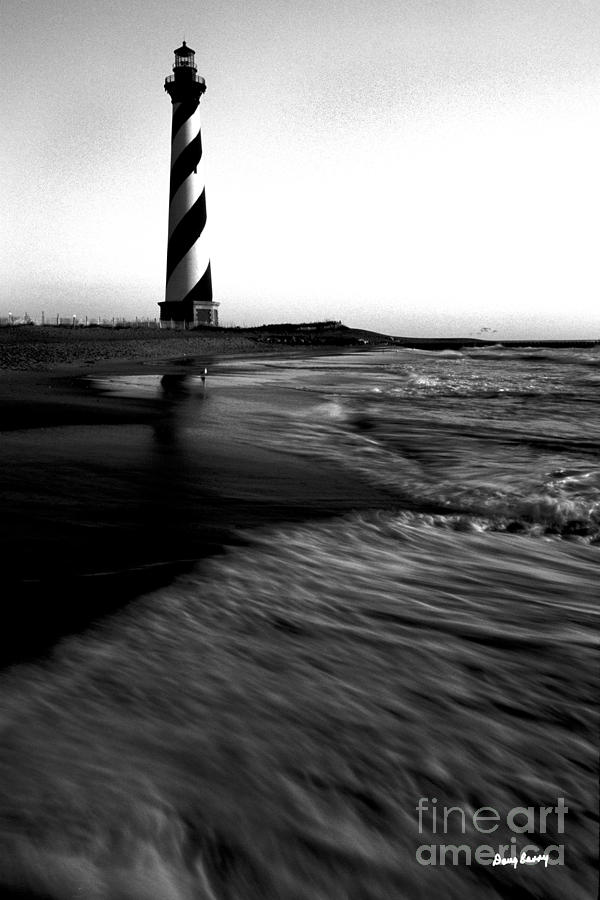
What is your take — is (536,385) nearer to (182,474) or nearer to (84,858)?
(182,474)

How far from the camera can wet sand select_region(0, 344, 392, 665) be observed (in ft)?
7.64

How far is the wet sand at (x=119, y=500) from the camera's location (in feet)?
7.64

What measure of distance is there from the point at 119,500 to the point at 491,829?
9.00 feet

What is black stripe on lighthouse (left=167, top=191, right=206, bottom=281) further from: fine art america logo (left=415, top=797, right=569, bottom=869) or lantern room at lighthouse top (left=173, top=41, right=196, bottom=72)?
fine art america logo (left=415, top=797, right=569, bottom=869)

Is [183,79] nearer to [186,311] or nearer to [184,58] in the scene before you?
[184,58]

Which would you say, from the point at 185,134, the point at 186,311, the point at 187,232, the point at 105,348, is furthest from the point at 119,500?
the point at 185,134

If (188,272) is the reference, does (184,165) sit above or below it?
above

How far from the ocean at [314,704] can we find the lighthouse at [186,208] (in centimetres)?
3084

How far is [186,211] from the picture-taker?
32375 millimetres

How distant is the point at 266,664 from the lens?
1.95m

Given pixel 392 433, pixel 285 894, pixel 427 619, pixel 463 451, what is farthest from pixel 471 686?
pixel 392 433

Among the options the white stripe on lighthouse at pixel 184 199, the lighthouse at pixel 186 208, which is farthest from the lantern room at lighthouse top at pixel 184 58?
the white stripe on lighthouse at pixel 184 199
